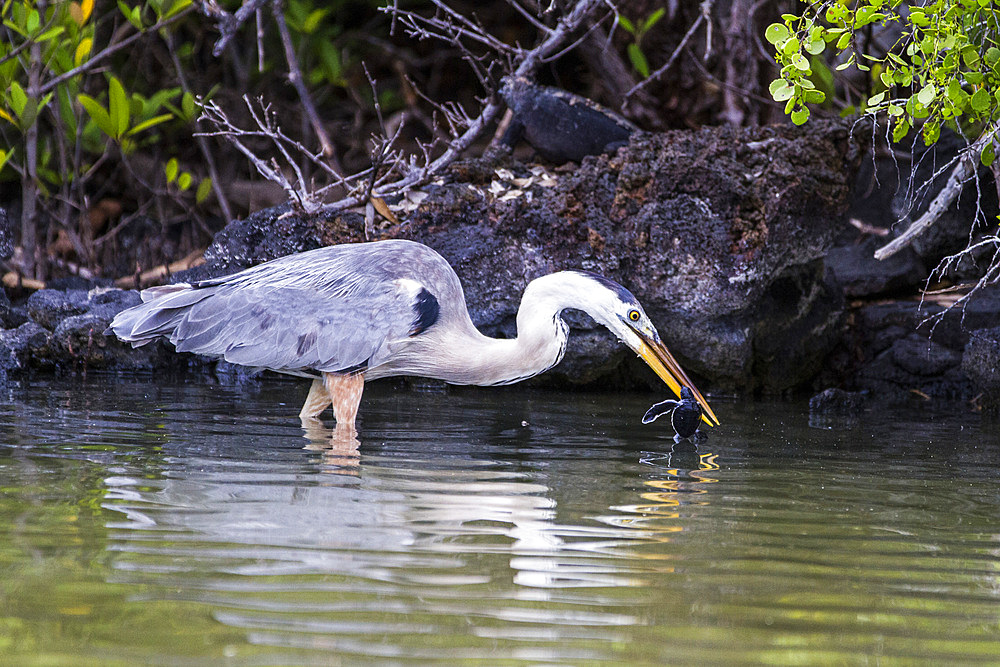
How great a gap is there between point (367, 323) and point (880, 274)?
466 cm

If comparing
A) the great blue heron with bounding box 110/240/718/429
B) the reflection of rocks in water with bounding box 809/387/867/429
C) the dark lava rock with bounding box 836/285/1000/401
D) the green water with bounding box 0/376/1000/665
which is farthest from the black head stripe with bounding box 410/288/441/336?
the dark lava rock with bounding box 836/285/1000/401

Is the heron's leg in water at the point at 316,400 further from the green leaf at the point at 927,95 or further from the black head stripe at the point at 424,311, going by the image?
the green leaf at the point at 927,95

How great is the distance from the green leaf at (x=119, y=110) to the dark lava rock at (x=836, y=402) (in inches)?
237

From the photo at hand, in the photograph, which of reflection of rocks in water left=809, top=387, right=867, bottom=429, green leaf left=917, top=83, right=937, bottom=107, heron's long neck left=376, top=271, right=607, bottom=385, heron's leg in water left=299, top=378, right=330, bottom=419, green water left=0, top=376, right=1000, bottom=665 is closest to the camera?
green water left=0, top=376, right=1000, bottom=665

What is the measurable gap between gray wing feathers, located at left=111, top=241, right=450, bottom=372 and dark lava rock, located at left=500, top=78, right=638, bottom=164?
9.20ft

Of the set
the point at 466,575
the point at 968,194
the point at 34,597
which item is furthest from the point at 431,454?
the point at 968,194

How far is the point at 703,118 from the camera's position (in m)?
11.7

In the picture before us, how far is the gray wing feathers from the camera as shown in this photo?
20.2ft

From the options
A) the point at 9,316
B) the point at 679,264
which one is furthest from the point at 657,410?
the point at 9,316

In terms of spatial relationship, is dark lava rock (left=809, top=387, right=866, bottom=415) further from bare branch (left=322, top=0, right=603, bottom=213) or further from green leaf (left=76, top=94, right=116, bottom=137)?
green leaf (left=76, top=94, right=116, bottom=137)

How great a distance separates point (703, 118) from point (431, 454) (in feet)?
24.2

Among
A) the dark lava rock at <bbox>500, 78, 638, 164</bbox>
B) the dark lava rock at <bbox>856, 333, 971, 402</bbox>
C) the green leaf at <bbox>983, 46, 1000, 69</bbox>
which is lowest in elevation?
the dark lava rock at <bbox>856, 333, 971, 402</bbox>

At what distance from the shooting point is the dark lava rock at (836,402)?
732 cm

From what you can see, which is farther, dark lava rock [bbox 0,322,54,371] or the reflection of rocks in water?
dark lava rock [bbox 0,322,54,371]
